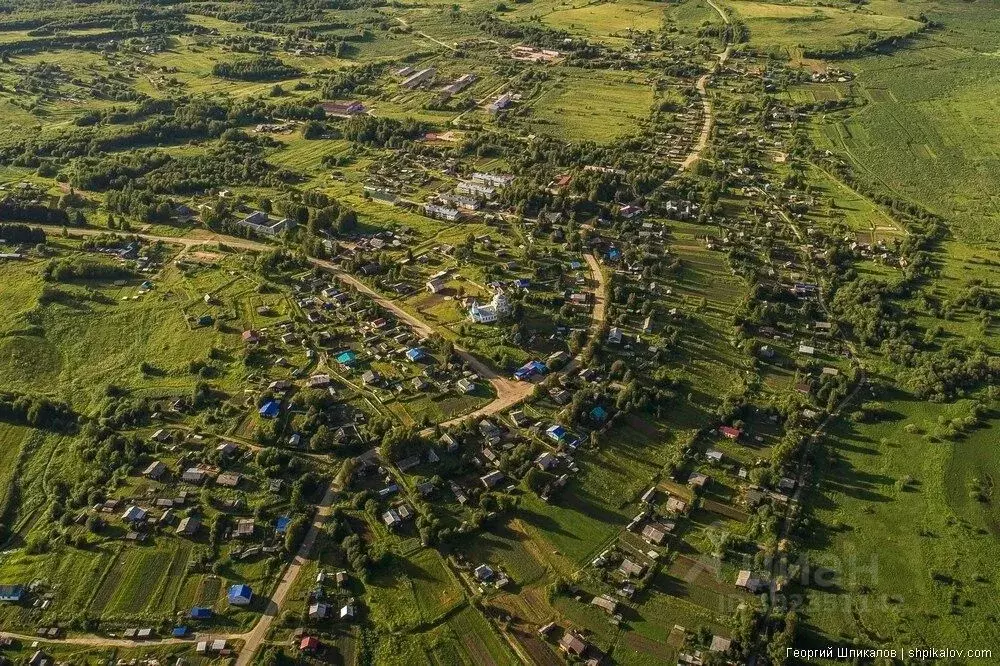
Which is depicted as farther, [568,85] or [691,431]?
[568,85]

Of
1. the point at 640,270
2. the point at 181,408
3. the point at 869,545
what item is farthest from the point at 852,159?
the point at 181,408

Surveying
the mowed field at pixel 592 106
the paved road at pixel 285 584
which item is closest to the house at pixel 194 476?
the paved road at pixel 285 584

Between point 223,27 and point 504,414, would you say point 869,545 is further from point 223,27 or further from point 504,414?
point 223,27

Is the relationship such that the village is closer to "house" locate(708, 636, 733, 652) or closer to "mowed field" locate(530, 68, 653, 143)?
"house" locate(708, 636, 733, 652)

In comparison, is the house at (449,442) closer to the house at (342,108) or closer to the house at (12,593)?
the house at (12,593)

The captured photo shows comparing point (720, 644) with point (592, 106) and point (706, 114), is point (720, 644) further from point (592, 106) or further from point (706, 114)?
point (592, 106)
